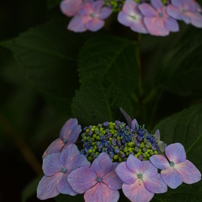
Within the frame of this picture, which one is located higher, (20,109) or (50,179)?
(50,179)

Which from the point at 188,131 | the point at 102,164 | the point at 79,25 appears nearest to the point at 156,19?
the point at 79,25

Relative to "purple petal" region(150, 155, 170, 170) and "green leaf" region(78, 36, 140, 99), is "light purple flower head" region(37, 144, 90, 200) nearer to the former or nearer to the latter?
"purple petal" region(150, 155, 170, 170)

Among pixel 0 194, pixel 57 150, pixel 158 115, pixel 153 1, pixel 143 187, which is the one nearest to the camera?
pixel 143 187

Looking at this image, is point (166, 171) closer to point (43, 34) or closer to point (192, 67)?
point (192, 67)

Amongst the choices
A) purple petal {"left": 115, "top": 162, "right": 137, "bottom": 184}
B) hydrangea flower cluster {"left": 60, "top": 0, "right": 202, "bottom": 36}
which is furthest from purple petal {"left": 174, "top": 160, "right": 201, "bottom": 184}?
hydrangea flower cluster {"left": 60, "top": 0, "right": 202, "bottom": 36}

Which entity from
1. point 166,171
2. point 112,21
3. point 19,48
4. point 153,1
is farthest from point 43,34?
point 166,171

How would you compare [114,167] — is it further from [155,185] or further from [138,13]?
[138,13]

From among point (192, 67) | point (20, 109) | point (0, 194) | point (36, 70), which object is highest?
point (36, 70)

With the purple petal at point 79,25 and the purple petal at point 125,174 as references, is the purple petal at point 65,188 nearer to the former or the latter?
the purple petal at point 125,174
